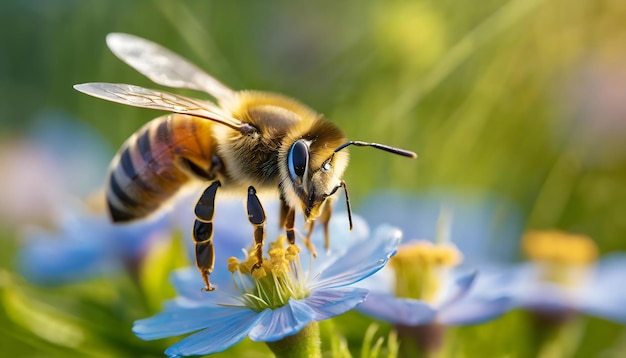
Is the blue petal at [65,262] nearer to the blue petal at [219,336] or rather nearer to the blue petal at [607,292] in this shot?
the blue petal at [219,336]

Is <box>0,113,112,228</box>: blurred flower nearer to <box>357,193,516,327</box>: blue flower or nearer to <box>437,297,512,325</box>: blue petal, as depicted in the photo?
<box>357,193,516,327</box>: blue flower

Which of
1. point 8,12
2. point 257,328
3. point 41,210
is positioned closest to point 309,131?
point 257,328

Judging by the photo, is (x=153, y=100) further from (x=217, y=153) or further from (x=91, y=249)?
(x=91, y=249)

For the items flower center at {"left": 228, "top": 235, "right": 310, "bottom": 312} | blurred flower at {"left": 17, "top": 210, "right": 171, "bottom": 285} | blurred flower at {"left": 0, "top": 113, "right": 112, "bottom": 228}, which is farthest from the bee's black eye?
blurred flower at {"left": 0, "top": 113, "right": 112, "bottom": 228}

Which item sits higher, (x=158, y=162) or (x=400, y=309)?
(x=158, y=162)

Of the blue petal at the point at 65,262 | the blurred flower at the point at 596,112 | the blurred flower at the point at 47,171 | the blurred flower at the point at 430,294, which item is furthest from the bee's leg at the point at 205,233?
the blurred flower at the point at 47,171

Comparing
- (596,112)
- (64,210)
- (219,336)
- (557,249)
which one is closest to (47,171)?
(64,210)
